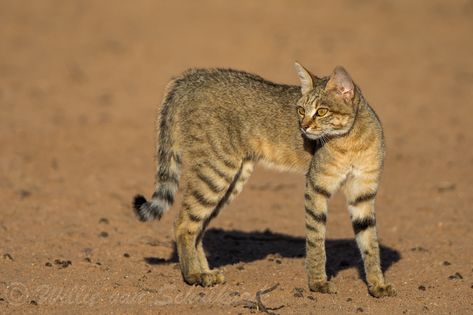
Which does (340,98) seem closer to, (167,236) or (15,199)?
(167,236)

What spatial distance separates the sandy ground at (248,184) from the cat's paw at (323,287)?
120mm

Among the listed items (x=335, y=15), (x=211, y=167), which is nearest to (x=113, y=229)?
(x=211, y=167)

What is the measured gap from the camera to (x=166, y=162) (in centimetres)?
871

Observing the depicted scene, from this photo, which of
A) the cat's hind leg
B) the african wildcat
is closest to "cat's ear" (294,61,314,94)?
the african wildcat

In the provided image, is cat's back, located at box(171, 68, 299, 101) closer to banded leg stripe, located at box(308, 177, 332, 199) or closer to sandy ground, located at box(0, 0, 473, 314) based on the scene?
banded leg stripe, located at box(308, 177, 332, 199)

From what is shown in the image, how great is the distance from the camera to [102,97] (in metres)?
16.5

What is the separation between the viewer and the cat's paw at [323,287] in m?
8.05

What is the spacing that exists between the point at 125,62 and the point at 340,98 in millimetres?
10979

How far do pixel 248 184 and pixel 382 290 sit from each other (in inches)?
182

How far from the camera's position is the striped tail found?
27.8 ft

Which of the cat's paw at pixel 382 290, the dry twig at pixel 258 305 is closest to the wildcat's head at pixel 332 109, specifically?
the cat's paw at pixel 382 290

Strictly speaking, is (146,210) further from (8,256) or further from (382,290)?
(382,290)

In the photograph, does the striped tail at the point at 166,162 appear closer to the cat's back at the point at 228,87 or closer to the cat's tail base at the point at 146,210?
the cat's tail base at the point at 146,210

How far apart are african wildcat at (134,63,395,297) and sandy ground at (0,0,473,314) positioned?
46 centimetres
